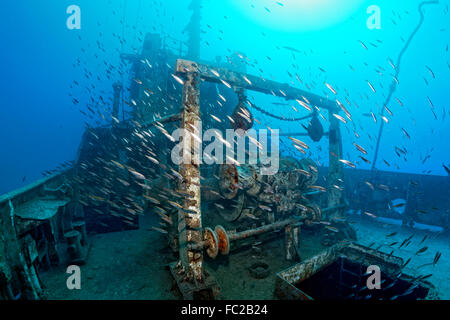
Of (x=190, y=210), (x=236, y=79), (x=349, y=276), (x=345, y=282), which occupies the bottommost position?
(x=345, y=282)

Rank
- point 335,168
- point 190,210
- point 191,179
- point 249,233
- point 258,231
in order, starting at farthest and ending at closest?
point 335,168 < point 258,231 < point 249,233 < point 191,179 < point 190,210

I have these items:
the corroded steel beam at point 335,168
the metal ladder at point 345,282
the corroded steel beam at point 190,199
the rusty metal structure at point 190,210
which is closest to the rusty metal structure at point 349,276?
the metal ladder at point 345,282

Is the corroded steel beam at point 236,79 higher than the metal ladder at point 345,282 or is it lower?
higher

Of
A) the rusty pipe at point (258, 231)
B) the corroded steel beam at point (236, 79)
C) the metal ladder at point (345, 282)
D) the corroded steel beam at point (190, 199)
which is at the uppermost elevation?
the corroded steel beam at point (236, 79)

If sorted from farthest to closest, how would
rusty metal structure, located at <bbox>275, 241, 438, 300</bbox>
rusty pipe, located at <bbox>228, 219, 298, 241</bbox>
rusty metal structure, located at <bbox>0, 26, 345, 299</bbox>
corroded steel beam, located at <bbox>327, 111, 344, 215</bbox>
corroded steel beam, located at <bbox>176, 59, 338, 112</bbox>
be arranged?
corroded steel beam, located at <bbox>327, 111, 344, 215</bbox> → rusty pipe, located at <bbox>228, 219, 298, 241</bbox> → corroded steel beam, located at <bbox>176, 59, 338, 112</bbox> → rusty metal structure, located at <bbox>0, 26, 345, 299</bbox> → rusty metal structure, located at <bbox>275, 241, 438, 300</bbox>

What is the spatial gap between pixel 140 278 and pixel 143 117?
1271 centimetres

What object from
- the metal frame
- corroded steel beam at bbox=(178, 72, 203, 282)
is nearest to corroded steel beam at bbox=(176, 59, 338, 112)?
the metal frame

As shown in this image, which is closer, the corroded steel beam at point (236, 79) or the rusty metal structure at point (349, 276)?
the rusty metal structure at point (349, 276)

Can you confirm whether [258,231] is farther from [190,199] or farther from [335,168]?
[335,168]

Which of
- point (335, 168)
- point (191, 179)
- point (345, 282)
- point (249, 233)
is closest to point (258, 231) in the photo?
point (249, 233)

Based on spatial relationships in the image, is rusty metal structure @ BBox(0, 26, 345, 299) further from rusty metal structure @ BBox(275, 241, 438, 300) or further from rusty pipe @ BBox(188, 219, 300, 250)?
rusty metal structure @ BBox(275, 241, 438, 300)

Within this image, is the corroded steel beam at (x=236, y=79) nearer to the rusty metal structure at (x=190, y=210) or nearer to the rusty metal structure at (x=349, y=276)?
the rusty metal structure at (x=190, y=210)
